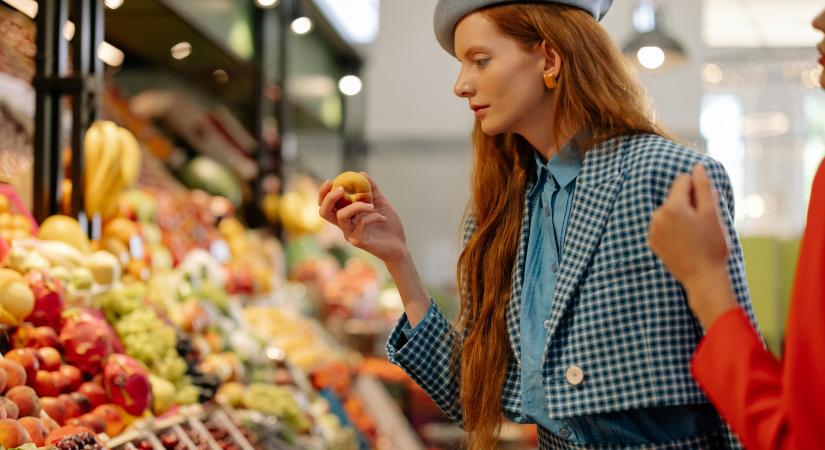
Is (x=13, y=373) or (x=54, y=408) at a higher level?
(x=13, y=373)

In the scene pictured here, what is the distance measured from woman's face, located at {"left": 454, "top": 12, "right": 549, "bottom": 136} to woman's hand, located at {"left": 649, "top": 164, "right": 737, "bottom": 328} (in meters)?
0.56

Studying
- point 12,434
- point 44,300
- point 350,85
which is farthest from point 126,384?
point 350,85

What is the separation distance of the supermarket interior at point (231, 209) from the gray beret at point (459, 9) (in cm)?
30

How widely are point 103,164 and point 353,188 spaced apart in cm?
165

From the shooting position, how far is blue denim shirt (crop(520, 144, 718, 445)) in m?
1.55

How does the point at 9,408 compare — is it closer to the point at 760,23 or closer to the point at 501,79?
the point at 501,79

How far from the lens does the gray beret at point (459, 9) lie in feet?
5.69

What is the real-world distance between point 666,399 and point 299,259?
510cm

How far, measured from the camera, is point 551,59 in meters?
1.74

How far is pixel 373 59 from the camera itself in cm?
979

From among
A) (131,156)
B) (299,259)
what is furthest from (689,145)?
(299,259)

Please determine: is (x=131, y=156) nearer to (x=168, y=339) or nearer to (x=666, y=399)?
(x=168, y=339)

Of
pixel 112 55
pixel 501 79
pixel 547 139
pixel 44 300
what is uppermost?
pixel 112 55

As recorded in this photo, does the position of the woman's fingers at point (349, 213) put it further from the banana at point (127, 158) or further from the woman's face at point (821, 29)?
the banana at point (127, 158)
